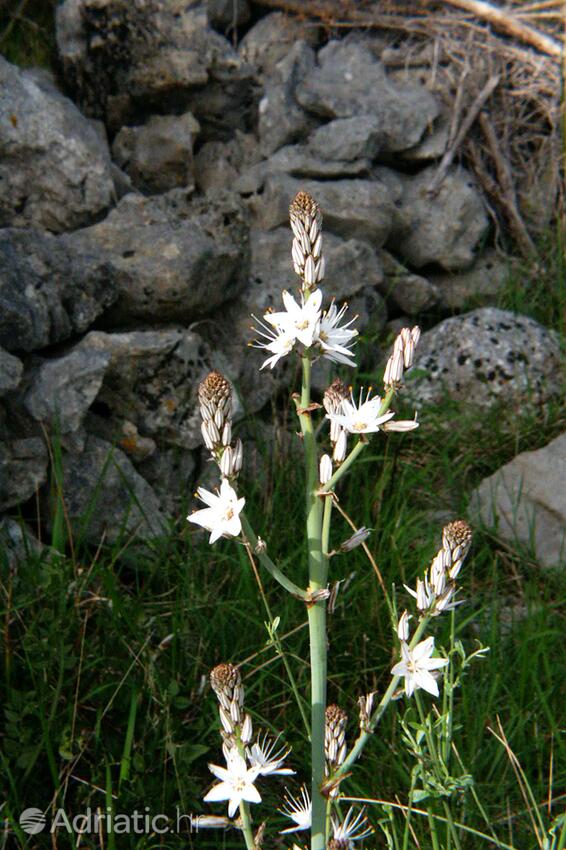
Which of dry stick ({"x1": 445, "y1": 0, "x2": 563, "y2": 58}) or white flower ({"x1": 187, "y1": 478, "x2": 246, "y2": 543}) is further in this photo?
dry stick ({"x1": 445, "y1": 0, "x2": 563, "y2": 58})

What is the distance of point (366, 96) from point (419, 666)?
4042 millimetres

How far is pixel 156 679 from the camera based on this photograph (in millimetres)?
2738

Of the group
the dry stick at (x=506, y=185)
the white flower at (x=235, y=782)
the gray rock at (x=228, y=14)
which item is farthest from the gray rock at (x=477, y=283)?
the white flower at (x=235, y=782)

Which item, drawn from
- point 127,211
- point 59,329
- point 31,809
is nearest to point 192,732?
point 31,809

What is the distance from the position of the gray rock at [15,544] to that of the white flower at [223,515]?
154cm

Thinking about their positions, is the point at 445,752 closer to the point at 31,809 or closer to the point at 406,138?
the point at 31,809

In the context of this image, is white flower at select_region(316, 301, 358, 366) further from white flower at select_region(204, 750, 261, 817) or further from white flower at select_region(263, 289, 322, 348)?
white flower at select_region(204, 750, 261, 817)

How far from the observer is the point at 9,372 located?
3180 millimetres

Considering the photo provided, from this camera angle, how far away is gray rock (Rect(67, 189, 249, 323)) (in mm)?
3689

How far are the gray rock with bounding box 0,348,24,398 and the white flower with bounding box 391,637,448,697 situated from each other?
1.94 meters

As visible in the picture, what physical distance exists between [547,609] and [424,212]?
2.50 m

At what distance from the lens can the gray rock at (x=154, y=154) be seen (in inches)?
178

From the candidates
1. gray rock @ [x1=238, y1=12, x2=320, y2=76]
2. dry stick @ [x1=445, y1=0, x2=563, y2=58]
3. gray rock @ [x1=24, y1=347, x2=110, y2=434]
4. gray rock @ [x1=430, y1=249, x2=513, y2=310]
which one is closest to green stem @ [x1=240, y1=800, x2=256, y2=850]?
gray rock @ [x1=24, y1=347, x2=110, y2=434]

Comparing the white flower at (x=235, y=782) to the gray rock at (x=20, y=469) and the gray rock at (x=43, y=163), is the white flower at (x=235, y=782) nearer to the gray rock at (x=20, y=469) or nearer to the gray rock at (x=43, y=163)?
the gray rock at (x=20, y=469)
